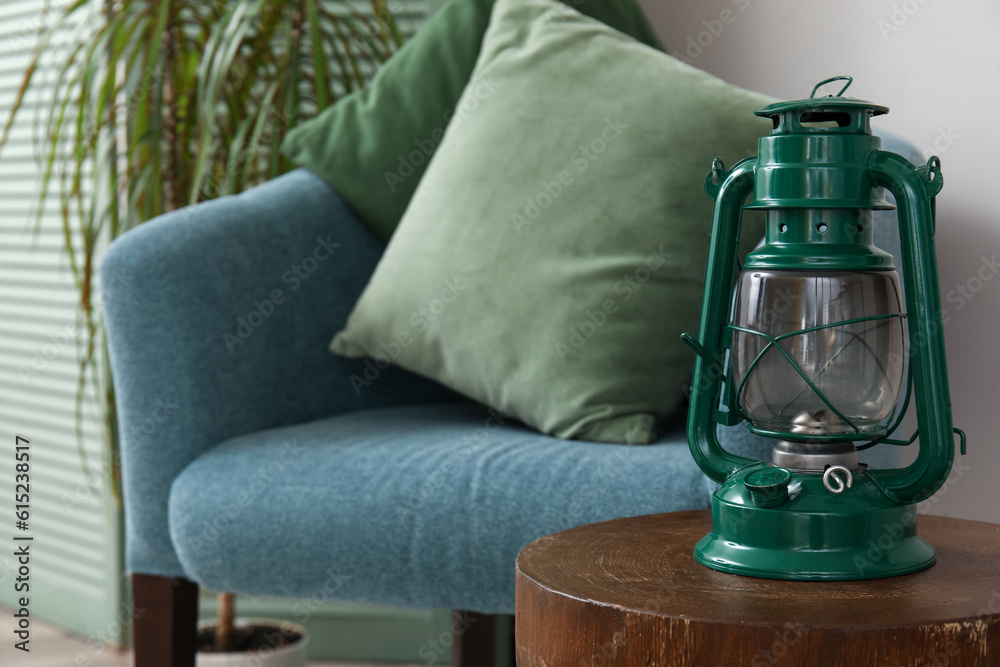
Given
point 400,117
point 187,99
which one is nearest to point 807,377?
point 400,117

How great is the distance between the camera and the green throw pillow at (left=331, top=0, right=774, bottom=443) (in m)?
1.14

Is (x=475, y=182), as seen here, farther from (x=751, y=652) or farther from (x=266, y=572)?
(x=751, y=652)

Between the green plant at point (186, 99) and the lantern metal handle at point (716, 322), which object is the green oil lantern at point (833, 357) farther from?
the green plant at point (186, 99)

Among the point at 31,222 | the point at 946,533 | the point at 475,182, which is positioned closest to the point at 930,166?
the point at 946,533

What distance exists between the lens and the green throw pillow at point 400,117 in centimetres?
147

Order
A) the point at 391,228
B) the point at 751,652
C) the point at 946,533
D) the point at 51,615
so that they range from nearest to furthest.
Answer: the point at 751,652
the point at 946,533
the point at 391,228
the point at 51,615

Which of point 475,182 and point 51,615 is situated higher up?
point 475,182

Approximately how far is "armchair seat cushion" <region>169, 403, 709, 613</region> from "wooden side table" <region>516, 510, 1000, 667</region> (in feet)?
0.86

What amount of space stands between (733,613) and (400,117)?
113 cm

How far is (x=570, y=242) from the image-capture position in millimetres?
1176

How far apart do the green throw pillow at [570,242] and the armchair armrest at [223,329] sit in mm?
106

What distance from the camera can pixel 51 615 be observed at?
7.35 ft

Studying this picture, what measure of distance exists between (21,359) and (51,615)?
62 cm

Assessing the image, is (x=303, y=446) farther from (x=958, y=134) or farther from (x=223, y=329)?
(x=958, y=134)
